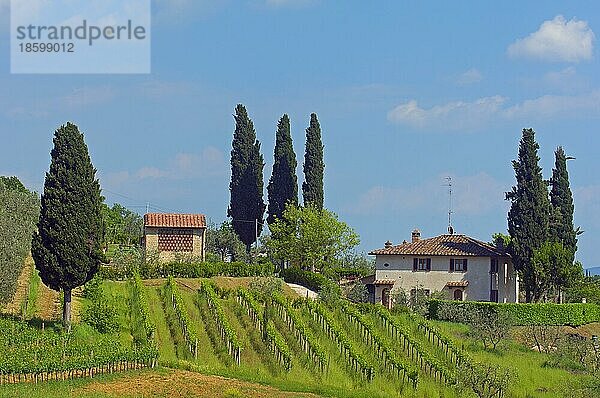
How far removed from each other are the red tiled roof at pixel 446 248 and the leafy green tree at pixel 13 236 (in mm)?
21784

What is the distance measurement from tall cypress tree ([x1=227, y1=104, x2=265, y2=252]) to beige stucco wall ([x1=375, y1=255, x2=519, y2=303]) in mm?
11519

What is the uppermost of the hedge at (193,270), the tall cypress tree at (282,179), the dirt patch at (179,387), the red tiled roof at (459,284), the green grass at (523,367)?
the tall cypress tree at (282,179)

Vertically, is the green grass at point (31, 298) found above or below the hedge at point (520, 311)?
above

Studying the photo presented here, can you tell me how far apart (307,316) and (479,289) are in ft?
57.1

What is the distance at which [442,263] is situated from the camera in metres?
56.0

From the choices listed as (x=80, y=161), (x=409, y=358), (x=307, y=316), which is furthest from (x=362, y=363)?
(x=80, y=161)

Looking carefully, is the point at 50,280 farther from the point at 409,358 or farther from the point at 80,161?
the point at 409,358

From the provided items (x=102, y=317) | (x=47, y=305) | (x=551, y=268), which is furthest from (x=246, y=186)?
(x=102, y=317)

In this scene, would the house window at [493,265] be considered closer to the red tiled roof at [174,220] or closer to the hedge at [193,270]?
the hedge at [193,270]

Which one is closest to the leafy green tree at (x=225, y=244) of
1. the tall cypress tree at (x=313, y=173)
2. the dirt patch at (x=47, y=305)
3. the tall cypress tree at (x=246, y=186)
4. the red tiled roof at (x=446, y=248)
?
the tall cypress tree at (x=246, y=186)

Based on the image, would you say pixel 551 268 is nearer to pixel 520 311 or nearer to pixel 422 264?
pixel 520 311

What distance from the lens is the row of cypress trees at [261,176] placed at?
2473 inches

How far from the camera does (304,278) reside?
5525 centimetres

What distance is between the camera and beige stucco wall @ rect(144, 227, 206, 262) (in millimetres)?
56656
